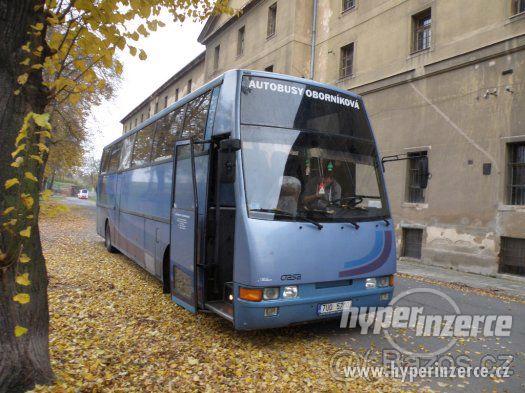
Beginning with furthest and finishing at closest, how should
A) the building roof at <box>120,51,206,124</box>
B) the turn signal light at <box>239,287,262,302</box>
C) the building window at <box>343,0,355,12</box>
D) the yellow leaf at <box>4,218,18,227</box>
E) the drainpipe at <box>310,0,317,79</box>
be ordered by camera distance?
the building roof at <box>120,51,206,124</box>, the drainpipe at <box>310,0,317,79</box>, the building window at <box>343,0,355,12</box>, the turn signal light at <box>239,287,262,302</box>, the yellow leaf at <box>4,218,18,227</box>

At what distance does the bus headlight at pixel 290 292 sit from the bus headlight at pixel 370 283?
3.72 feet

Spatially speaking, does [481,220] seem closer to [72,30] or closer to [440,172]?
[440,172]

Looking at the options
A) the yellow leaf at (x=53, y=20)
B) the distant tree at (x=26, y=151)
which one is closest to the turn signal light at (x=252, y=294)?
the distant tree at (x=26, y=151)

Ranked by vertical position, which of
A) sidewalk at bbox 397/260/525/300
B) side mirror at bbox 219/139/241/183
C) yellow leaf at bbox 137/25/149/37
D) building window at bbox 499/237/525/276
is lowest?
sidewalk at bbox 397/260/525/300

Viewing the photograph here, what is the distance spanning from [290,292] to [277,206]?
1000 mm

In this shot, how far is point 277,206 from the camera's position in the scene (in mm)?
4879

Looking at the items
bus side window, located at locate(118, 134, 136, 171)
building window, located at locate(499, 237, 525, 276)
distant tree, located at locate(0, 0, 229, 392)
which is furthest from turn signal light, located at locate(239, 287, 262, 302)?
building window, located at locate(499, 237, 525, 276)

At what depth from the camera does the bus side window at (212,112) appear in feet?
18.7

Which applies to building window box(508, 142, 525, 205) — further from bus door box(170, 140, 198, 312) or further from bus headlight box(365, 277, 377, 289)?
bus door box(170, 140, 198, 312)

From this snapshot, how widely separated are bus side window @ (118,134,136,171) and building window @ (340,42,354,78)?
10.9 metres

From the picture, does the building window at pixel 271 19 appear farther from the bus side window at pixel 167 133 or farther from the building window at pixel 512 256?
the bus side window at pixel 167 133

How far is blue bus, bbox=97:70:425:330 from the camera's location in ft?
15.5

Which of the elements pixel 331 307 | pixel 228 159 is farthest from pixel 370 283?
pixel 228 159

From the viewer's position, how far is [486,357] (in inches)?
196
